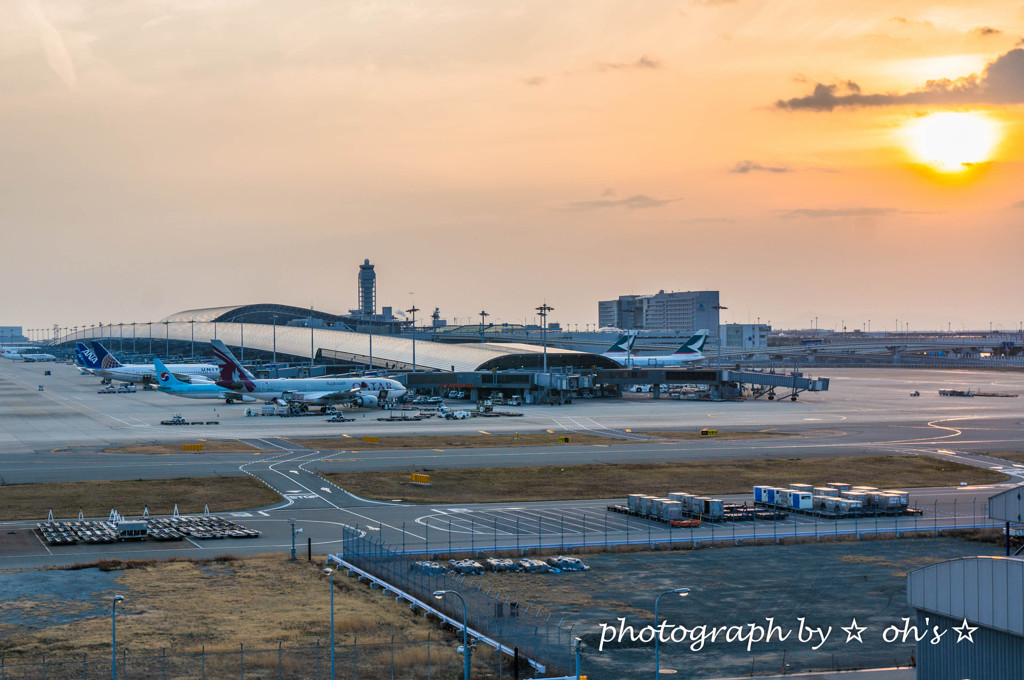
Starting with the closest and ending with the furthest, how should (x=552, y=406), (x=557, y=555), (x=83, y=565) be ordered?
(x=83, y=565) → (x=557, y=555) → (x=552, y=406)

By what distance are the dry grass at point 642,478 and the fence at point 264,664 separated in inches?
1422

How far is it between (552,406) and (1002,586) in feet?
458

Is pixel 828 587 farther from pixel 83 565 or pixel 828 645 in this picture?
pixel 83 565

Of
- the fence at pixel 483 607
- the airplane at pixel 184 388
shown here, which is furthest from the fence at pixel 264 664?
the airplane at pixel 184 388

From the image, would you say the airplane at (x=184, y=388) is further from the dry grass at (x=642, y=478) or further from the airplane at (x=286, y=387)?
the dry grass at (x=642, y=478)

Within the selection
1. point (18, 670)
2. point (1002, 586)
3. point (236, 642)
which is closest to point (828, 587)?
point (1002, 586)

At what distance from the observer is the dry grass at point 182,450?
333 feet

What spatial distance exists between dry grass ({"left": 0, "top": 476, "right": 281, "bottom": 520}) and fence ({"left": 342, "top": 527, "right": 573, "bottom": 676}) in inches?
814

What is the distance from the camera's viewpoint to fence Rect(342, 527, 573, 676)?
3806cm

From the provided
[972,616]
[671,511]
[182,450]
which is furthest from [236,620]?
[182,450]

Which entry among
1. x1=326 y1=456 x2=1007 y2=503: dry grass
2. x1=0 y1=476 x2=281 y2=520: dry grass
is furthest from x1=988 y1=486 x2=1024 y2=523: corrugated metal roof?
x1=0 y1=476 x2=281 y2=520: dry grass

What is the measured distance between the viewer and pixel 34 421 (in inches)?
5349

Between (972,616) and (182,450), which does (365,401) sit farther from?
(972,616)

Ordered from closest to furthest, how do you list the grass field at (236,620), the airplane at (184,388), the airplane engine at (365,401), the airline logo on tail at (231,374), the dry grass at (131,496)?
the grass field at (236,620) → the dry grass at (131,496) → the airline logo on tail at (231,374) → the airplane at (184,388) → the airplane engine at (365,401)
